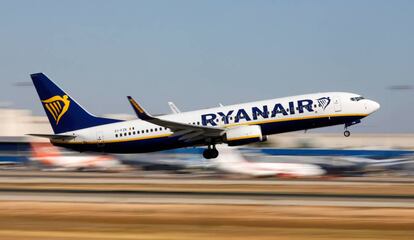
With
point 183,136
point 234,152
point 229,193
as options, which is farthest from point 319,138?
point 229,193

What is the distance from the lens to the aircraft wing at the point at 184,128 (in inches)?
2040

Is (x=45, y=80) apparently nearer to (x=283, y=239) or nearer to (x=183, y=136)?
(x=183, y=136)

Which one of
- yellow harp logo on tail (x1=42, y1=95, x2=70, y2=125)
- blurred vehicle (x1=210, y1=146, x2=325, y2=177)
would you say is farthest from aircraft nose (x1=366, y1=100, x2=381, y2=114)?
yellow harp logo on tail (x1=42, y1=95, x2=70, y2=125)

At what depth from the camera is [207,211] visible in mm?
33094

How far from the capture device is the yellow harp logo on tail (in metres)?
59.8

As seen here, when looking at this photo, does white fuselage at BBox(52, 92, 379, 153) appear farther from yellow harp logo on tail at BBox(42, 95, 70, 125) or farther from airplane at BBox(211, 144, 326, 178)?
airplane at BBox(211, 144, 326, 178)

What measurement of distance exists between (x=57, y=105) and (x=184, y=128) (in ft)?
40.1

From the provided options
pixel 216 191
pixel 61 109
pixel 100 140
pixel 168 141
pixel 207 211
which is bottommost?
pixel 216 191

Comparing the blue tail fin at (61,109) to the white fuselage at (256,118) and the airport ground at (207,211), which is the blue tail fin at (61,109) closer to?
the white fuselage at (256,118)

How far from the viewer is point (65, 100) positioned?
6053 centimetres

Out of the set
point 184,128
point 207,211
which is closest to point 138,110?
point 184,128

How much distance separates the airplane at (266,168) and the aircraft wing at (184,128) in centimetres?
623

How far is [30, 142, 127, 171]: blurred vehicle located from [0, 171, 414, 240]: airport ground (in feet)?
79.5

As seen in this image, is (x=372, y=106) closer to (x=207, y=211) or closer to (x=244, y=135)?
(x=244, y=135)
